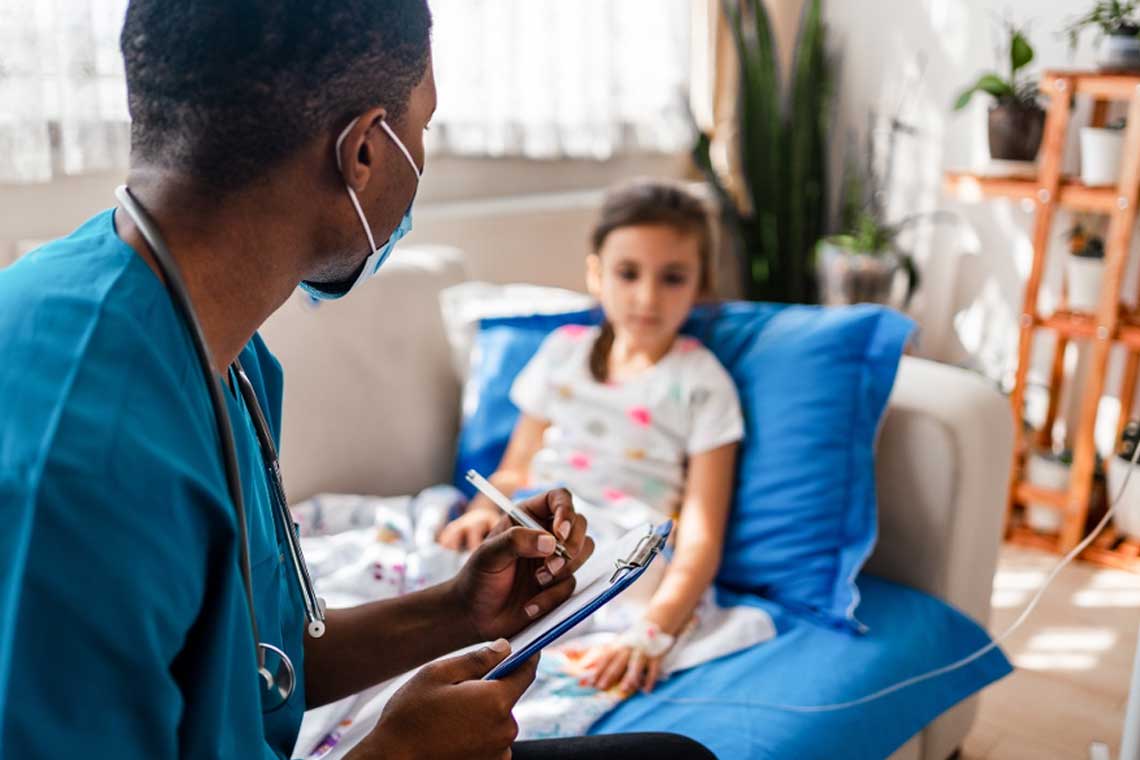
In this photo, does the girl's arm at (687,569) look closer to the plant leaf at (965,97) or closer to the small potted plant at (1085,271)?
the small potted plant at (1085,271)

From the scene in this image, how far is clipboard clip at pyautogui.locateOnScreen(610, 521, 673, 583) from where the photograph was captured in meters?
0.93

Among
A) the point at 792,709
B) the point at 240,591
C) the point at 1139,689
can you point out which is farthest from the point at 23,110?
the point at 1139,689

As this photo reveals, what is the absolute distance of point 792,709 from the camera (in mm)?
1340

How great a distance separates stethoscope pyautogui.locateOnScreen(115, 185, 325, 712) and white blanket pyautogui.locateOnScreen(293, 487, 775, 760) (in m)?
0.24

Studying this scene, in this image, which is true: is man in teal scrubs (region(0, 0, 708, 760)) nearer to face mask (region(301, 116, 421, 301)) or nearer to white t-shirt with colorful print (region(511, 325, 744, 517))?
face mask (region(301, 116, 421, 301))

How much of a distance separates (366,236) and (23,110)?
1333 mm

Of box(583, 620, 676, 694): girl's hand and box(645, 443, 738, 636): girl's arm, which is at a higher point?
box(645, 443, 738, 636): girl's arm

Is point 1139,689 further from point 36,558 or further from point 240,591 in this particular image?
point 36,558

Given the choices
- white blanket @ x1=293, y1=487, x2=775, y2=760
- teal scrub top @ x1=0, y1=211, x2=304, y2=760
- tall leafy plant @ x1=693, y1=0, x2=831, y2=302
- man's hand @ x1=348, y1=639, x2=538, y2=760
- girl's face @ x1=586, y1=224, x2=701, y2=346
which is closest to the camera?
teal scrub top @ x1=0, y1=211, x2=304, y2=760

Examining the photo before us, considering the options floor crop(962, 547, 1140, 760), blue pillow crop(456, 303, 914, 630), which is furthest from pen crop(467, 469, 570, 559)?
floor crop(962, 547, 1140, 760)

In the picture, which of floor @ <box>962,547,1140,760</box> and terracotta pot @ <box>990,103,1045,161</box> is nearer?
floor @ <box>962,547,1140,760</box>

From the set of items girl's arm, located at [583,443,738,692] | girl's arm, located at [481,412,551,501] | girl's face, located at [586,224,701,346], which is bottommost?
girl's arm, located at [583,443,738,692]

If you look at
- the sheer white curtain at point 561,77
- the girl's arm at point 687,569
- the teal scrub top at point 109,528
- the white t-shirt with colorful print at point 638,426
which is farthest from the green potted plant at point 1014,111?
the teal scrub top at point 109,528

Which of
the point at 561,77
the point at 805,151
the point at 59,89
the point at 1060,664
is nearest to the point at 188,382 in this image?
the point at 59,89
